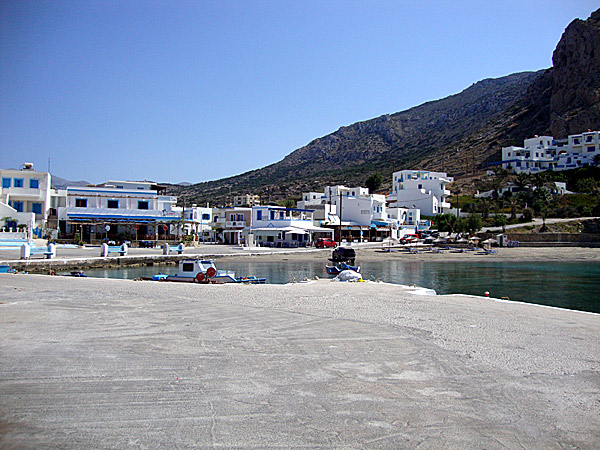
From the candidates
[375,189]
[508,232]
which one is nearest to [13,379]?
[508,232]

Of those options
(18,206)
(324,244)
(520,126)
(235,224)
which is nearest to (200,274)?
(18,206)

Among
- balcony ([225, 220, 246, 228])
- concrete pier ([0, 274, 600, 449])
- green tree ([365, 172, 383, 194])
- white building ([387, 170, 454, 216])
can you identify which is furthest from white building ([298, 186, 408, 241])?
concrete pier ([0, 274, 600, 449])

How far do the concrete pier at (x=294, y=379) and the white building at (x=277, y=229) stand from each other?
5372 centimetres

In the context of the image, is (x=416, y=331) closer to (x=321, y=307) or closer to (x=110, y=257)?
(x=321, y=307)

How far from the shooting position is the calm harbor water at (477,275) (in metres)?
26.3

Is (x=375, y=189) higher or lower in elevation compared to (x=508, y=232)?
higher

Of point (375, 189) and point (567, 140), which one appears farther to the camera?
point (375, 189)

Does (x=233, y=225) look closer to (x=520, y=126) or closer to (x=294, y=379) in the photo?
(x=294, y=379)

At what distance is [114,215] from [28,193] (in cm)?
966

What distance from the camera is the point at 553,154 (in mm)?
112438

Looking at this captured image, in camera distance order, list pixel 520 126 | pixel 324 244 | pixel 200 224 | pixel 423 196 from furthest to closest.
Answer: pixel 520 126
pixel 423 196
pixel 200 224
pixel 324 244

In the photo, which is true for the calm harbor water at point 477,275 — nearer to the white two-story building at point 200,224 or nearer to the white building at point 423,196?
the white two-story building at point 200,224

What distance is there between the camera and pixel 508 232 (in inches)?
2825

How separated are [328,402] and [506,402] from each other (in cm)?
231
